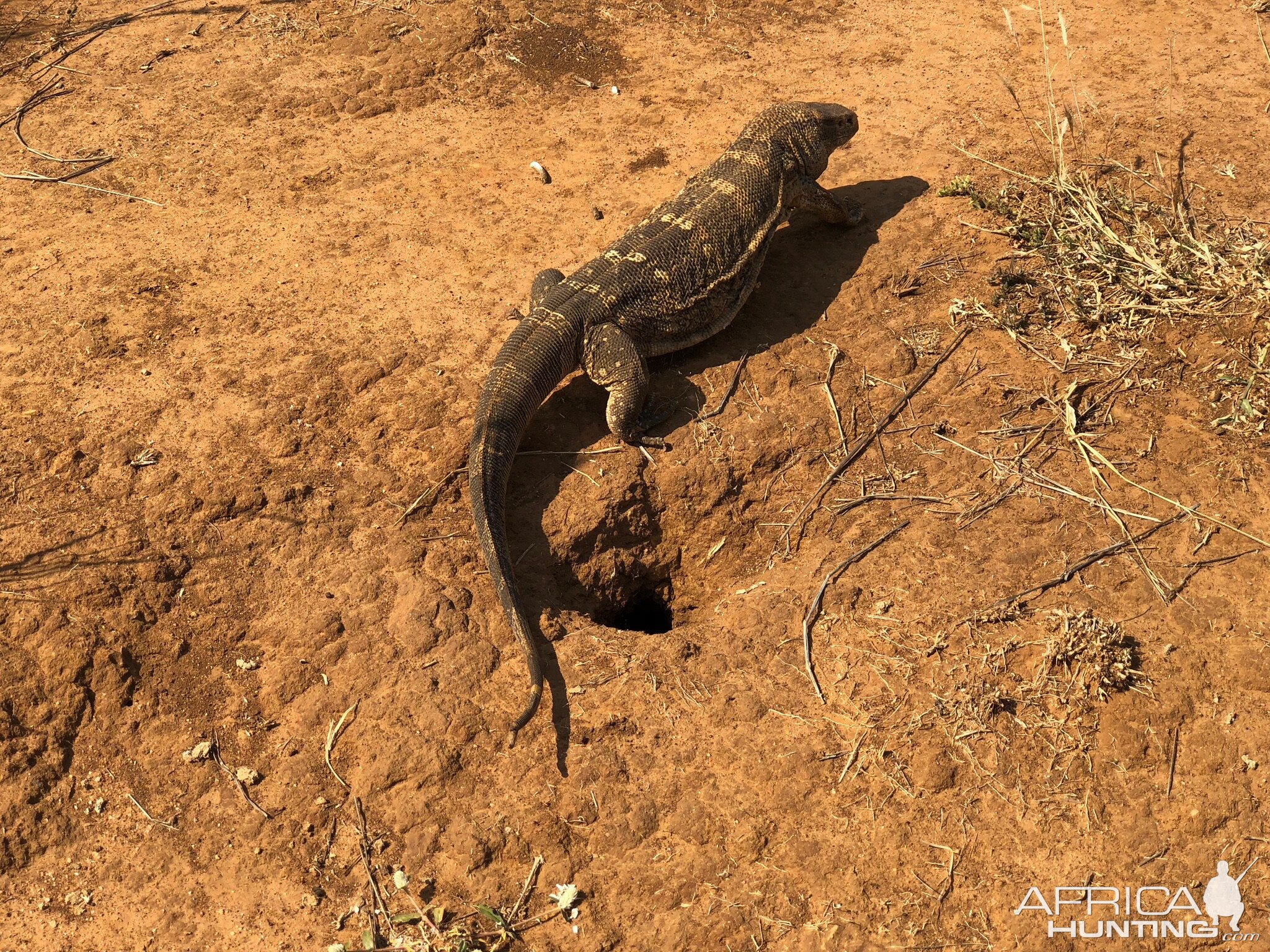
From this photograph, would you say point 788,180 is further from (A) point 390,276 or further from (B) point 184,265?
(B) point 184,265

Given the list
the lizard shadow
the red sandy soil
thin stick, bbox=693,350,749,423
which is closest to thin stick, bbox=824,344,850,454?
the red sandy soil

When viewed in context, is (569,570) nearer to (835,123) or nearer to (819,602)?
(819,602)

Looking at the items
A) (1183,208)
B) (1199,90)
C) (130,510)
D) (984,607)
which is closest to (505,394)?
(130,510)

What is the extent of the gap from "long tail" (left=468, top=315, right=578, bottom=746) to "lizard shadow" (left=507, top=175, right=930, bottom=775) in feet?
0.66

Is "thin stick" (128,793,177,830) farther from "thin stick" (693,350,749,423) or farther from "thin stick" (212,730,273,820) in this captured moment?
"thin stick" (693,350,749,423)

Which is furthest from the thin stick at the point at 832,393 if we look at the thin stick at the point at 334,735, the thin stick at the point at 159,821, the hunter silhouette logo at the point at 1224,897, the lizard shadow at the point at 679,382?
the thin stick at the point at 159,821

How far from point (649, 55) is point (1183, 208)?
5.33 metres

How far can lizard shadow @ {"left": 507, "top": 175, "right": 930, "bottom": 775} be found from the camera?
553cm

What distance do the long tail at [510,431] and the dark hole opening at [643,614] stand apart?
2.88 ft

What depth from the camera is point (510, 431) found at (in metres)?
5.71

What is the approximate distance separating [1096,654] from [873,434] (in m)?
1.93

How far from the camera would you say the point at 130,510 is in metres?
5.51

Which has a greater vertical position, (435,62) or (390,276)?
(435,62)

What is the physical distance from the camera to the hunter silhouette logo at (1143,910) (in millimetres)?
4160
